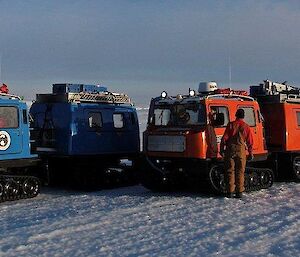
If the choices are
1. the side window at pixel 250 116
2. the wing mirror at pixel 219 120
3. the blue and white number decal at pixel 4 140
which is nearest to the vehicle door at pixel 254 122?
the side window at pixel 250 116

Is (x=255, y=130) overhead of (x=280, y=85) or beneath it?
beneath

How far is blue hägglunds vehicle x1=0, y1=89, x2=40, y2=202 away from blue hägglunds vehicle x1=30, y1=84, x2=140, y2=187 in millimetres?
752

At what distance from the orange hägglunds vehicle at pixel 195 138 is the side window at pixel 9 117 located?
2.76 metres

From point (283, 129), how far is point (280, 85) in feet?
5.00

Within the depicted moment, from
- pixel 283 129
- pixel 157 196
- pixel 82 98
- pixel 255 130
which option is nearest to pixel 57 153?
pixel 82 98

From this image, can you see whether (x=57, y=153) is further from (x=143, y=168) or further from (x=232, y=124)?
(x=232, y=124)

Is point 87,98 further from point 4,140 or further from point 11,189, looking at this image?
point 11,189

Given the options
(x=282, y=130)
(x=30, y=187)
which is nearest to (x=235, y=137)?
(x=282, y=130)

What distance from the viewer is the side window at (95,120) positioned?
1252 cm

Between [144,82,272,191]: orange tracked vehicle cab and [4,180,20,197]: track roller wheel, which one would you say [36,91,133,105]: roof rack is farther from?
[4,180,20,197]: track roller wheel

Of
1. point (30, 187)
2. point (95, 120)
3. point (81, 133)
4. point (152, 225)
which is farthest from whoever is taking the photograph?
point (95, 120)

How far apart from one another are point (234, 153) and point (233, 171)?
367mm

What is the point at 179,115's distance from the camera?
11.0 meters

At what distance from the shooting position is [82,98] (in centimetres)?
1245
